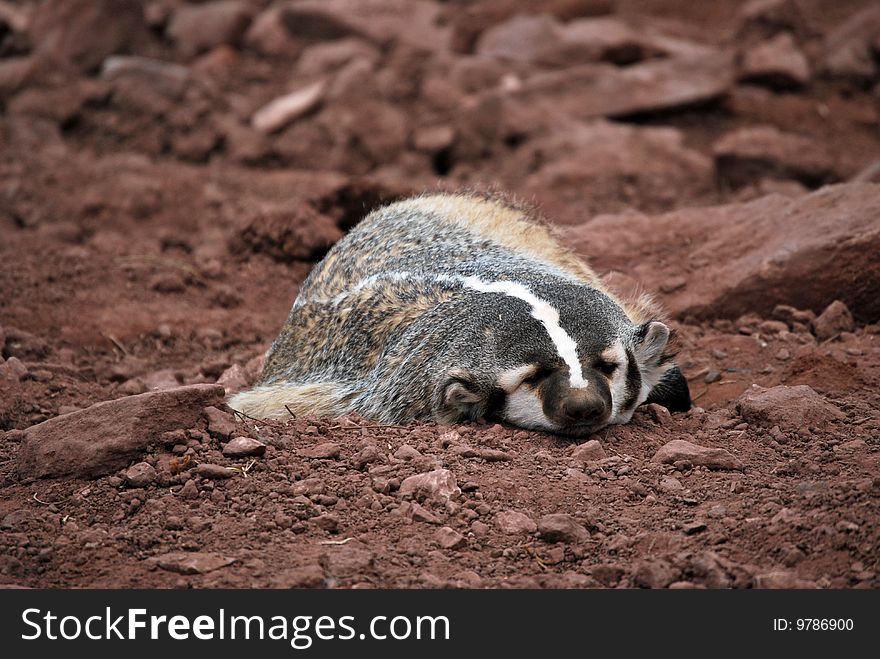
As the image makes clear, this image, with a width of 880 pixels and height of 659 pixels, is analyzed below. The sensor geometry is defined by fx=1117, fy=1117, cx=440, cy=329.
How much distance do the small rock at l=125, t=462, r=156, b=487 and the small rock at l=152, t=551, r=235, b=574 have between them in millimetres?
574

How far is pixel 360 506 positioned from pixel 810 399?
190cm

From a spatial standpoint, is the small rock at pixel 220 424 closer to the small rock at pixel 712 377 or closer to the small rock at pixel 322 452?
the small rock at pixel 322 452

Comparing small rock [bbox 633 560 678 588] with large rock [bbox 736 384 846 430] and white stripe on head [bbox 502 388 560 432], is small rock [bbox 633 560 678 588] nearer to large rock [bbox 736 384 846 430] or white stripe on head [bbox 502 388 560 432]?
white stripe on head [bbox 502 388 560 432]

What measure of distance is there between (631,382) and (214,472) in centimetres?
176

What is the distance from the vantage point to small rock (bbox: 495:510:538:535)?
3.61 metres

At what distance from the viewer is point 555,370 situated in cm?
440

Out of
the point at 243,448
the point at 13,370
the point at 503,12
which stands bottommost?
the point at 503,12

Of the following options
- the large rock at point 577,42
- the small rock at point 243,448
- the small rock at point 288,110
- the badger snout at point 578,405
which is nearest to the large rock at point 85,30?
the small rock at point 288,110

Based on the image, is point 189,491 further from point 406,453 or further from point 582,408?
point 582,408

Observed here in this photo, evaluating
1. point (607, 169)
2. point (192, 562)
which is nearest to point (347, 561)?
point (192, 562)

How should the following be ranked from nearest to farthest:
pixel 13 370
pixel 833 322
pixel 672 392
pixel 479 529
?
pixel 479 529, pixel 672 392, pixel 13 370, pixel 833 322

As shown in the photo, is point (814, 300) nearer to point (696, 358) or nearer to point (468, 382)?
point (696, 358)

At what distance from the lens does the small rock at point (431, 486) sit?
3.79 m

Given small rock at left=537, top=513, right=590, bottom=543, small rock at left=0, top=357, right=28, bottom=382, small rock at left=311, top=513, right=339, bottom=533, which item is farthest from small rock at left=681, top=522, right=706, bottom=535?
small rock at left=0, top=357, right=28, bottom=382
